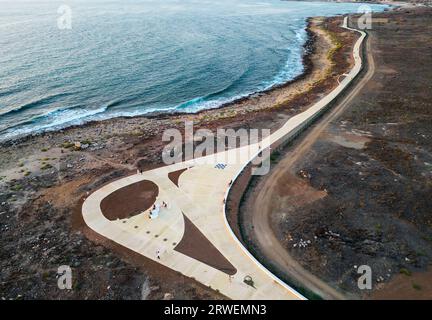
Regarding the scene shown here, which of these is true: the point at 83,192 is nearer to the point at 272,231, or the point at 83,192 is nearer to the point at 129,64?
the point at 272,231

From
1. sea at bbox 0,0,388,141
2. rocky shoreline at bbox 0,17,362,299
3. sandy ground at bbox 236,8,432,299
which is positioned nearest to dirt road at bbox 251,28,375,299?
sandy ground at bbox 236,8,432,299

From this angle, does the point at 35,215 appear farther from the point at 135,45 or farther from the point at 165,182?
the point at 135,45

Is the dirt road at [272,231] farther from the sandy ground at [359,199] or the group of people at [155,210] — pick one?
the group of people at [155,210]

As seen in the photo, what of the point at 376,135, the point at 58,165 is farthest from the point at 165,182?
the point at 376,135

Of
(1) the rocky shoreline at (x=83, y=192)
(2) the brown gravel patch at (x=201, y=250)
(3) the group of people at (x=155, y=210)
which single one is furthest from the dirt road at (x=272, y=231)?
(3) the group of people at (x=155, y=210)

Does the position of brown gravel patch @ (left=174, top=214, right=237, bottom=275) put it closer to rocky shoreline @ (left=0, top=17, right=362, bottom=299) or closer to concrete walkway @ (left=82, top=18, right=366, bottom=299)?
concrete walkway @ (left=82, top=18, right=366, bottom=299)
